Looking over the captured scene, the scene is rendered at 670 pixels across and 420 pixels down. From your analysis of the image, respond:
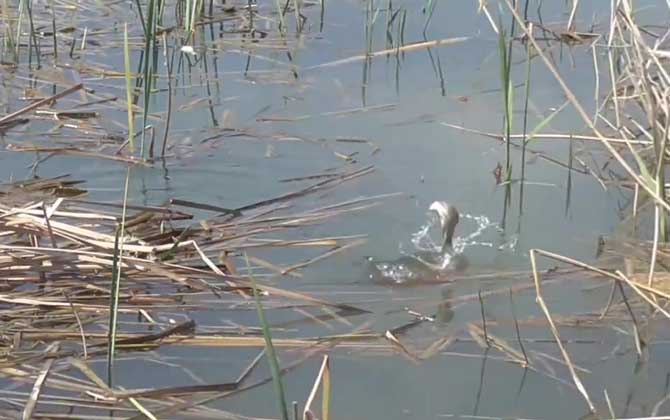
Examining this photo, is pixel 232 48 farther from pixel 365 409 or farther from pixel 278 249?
pixel 365 409

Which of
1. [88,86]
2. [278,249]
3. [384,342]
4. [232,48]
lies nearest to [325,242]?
[278,249]

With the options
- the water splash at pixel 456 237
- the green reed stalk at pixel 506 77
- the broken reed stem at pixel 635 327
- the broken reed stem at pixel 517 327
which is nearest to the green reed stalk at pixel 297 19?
the green reed stalk at pixel 506 77

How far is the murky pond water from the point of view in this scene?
168cm

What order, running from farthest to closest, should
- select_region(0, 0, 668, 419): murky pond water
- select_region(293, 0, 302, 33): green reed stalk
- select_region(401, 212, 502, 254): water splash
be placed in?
select_region(293, 0, 302, 33): green reed stalk → select_region(401, 212, 502, 254): water splash → select_region(0, 0, 668, 419): murky pond water

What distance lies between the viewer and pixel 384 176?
8.50ft

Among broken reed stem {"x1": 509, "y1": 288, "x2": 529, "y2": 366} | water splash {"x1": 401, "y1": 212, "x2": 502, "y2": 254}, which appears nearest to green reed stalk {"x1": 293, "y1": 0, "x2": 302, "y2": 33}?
water splash {"x1": 401, "y1": 212, "x2": 502, "y2": 254}

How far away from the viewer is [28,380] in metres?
1.68

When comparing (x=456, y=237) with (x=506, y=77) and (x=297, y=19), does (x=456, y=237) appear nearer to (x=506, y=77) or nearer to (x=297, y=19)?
(x=506, y=77)

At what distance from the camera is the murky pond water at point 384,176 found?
168 centimetres

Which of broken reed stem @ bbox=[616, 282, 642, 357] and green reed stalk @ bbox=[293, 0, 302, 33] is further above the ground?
green reed stalk @ bbox=[293, 0, 302, 33]

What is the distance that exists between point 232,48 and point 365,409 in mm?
2403

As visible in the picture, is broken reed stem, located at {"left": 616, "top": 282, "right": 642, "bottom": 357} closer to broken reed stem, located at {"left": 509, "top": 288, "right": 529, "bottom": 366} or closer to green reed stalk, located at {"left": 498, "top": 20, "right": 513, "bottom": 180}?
broken reed stem, located at {"left": 509, "top": 288, "right": 529, "bottom": 366}

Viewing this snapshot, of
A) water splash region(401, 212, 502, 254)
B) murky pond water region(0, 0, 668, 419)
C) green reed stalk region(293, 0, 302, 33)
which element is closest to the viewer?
murky pond water region(0, 0, 668, 419)

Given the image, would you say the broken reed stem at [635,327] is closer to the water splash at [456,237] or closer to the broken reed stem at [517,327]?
the broken reed stem at [517,327]
